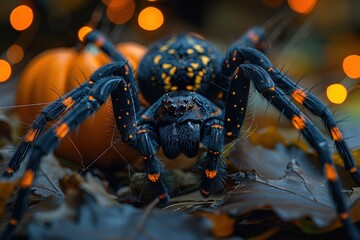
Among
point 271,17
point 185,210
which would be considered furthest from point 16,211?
point 271,17

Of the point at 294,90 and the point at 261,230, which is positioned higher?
the point at 294,90

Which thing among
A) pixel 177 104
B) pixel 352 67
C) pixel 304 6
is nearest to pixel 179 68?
pixel 177 104

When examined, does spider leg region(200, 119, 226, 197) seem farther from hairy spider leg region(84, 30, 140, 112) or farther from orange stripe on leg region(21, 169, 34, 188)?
orange stripe on leg region(21, 169, 34, 188)

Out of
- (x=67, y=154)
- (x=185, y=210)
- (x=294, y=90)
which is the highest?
(x=294, y=90)

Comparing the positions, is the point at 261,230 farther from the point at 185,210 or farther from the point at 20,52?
the point at 20,52

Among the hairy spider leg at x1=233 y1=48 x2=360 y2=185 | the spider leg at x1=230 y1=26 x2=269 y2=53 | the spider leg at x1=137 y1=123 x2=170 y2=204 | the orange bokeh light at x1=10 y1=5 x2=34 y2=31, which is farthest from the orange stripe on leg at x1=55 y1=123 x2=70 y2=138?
the orange bokeh light at x1=10 y1=5 x2=34 y2=31

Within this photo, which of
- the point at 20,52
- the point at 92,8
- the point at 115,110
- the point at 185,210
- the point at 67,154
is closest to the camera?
the point at 185,210

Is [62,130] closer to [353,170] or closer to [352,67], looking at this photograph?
[353,170]

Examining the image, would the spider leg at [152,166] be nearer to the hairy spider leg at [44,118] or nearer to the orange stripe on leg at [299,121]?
the hairy spider leg at [44,118]
